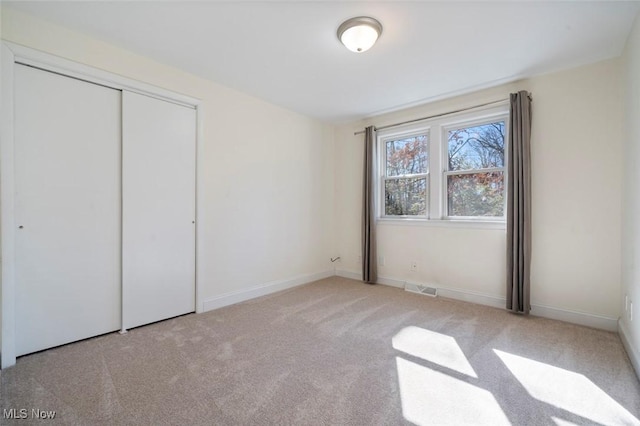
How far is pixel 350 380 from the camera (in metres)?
1.81

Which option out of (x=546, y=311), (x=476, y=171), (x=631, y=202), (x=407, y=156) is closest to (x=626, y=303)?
(x=546, y=311)

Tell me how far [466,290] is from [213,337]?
2.87 meters

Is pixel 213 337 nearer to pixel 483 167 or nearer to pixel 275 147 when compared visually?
pixel 275 147

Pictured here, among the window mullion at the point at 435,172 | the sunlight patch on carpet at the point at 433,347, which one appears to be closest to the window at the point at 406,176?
the window mullion at the point at 435,172

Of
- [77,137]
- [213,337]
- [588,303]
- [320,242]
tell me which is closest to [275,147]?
[320,242]

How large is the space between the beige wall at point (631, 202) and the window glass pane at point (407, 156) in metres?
1.87

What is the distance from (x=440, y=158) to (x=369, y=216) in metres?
1.23

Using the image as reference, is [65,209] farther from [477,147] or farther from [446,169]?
[477,147]

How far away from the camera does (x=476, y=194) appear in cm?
340

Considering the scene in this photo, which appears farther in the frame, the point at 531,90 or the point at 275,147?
the point at 275,147

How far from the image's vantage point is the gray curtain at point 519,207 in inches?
113

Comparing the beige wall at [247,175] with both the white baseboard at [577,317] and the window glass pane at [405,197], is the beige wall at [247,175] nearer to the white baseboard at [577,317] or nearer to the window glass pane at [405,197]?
the window glass pane at [405,197]

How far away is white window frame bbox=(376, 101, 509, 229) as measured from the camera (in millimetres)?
3219

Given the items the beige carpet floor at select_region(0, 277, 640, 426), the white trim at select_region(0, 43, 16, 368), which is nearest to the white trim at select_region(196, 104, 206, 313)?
the beige carpet floor at select_region(0, 277, 640, 426)
